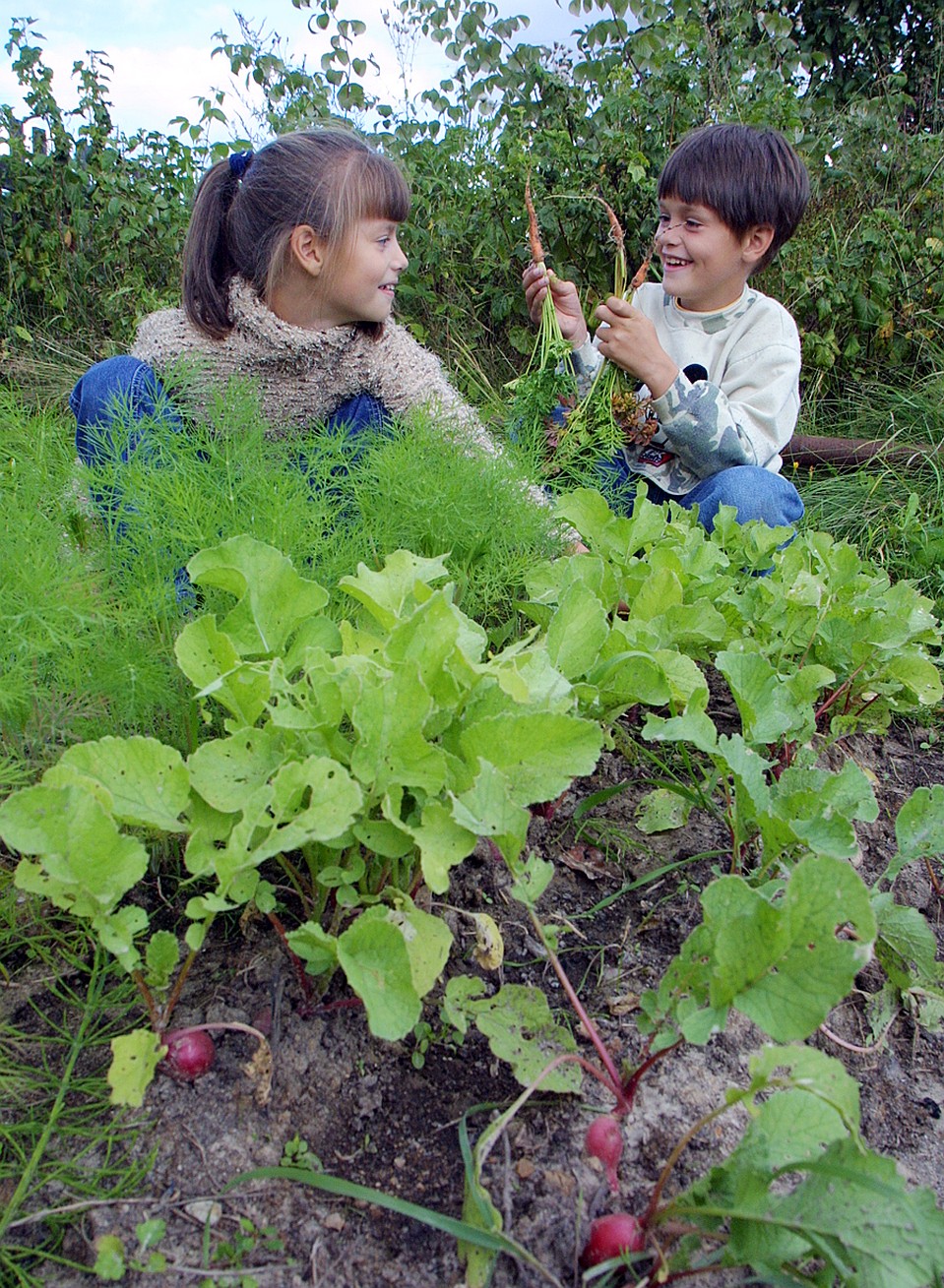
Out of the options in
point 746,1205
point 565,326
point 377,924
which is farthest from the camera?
point 565,326

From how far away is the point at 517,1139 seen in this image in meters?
0.97

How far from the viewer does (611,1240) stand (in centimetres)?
84

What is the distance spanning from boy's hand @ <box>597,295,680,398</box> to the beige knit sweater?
44 cm

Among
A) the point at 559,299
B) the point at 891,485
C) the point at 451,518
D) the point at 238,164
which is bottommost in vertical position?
the point at 891,485

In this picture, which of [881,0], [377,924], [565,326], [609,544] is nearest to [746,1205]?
[377,924]

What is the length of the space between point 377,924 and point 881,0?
30.2 feet

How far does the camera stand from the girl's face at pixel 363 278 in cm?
246

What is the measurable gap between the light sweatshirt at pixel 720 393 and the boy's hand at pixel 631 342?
3.5 inches

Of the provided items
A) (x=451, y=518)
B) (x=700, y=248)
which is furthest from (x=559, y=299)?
(x=451, y=518)

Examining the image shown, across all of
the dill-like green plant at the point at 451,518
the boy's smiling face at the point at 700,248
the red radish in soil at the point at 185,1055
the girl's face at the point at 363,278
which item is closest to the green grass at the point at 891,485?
the boy's smiling face at the point at 700,248

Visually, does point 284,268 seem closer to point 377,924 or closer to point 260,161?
point 260,161

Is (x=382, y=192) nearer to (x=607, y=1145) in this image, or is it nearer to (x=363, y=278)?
(x=363, y=278)

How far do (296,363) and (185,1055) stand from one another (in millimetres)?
1962

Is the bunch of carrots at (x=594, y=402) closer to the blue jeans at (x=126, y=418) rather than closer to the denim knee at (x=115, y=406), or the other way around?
the blue jeans at (x=126, y=418)
